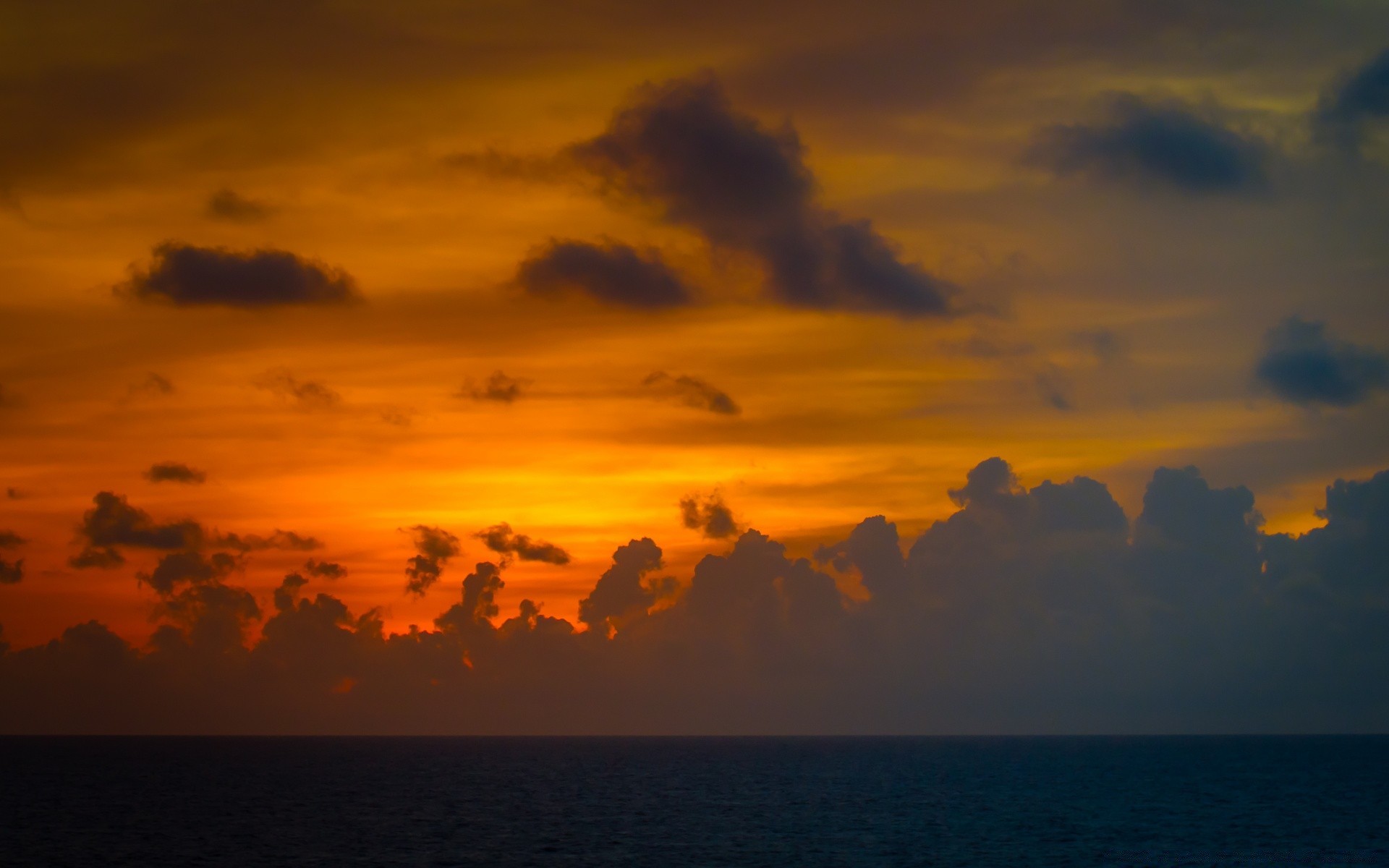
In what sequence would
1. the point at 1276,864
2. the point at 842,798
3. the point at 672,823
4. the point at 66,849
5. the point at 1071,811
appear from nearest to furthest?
1. the point at 1276,864
2. the point at 66,849
3. the point at 672,823
4. the point at 1071,811
5. the point at 842,798

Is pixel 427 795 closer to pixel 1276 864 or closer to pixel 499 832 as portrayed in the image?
pixel 499 832

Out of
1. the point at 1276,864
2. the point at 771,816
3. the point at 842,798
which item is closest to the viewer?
the point at 1276,864

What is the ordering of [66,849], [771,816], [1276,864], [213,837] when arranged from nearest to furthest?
[1276,864], [66,849], [213,837], [771,816]

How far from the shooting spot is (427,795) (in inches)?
7628

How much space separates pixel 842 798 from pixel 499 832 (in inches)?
2683

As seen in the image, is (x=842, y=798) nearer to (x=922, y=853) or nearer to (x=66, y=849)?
(x=922, y=853)

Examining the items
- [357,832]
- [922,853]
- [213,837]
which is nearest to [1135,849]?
[922,853]

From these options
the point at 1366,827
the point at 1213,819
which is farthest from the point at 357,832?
the point at 1366,827

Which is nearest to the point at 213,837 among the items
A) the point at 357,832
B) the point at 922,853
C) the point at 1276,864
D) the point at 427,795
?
the point at 357,832

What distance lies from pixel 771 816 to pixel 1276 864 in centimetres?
6206

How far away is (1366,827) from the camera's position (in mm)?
145000

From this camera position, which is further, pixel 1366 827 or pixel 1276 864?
pixel 1366 827

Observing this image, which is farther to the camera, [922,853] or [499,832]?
[499,832]

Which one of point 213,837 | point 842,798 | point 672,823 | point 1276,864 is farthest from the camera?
point 842,798
